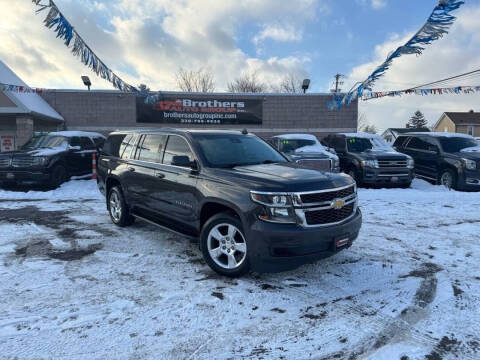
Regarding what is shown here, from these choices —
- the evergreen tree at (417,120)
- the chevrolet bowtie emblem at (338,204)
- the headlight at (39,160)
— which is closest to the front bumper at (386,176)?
the chevrolet bowtie emblem at (338,204)

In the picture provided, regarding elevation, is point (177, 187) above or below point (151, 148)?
below

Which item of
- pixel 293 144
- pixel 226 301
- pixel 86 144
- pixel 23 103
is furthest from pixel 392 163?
pixel 23 103

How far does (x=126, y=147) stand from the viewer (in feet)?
20.5

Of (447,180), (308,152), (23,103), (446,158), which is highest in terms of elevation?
(23,103)

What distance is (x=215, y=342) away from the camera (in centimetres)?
282

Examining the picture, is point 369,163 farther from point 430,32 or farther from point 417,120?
point 417,120

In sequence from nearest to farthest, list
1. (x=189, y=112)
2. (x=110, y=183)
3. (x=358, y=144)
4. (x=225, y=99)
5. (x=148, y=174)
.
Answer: (x=148, y=174) < (x=110, y=183) < (x=358, y=144) < (x=189, y=112) < (x=225, y=99)

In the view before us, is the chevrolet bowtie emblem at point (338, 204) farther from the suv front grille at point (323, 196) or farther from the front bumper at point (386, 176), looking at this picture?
the front bumper at point (386, 176)

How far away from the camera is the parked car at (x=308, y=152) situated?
34.3 feet

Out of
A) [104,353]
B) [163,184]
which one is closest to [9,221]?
[163,184]

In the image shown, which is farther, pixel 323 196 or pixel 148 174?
pixel 148 174

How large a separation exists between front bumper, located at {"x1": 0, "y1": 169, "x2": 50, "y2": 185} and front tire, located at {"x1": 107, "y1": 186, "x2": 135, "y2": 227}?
4.85 m

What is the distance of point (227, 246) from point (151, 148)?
240cm

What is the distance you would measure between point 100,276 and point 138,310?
3.47ft
